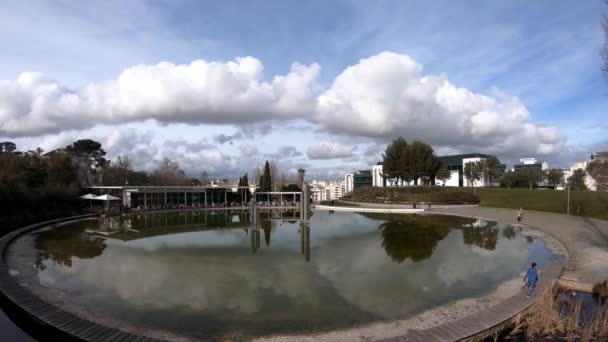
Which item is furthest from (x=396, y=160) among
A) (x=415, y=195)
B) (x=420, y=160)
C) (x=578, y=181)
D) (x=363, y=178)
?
(x=363, y=178)

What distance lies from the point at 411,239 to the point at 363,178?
93094 millimetres

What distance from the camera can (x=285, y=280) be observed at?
1151 centimetres

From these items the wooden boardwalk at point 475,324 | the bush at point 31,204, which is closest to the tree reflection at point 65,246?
the bush at point 31,204

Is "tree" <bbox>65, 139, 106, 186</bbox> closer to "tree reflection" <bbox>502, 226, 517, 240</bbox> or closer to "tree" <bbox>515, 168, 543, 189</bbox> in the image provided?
"tree reflection" <bbox>502, 226, 517, 240</bbox>

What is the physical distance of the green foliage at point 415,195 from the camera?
42.5 m

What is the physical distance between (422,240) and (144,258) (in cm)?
1455

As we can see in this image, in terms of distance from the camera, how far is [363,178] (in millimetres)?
111812

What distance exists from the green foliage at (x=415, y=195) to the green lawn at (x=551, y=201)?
239 cm

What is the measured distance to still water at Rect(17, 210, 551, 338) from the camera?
334 inches

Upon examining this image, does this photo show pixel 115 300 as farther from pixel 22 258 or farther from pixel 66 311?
pixel 22 258

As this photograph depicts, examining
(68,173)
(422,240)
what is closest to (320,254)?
(422,240)

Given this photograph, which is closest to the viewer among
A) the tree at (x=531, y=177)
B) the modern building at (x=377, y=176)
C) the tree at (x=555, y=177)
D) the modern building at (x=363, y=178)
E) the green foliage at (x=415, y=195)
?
the green foliage at (x=415, y=195)

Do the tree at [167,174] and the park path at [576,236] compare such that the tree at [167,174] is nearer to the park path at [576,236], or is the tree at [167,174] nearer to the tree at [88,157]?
the tree at [88,157]

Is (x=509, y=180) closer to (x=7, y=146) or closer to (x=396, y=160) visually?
(x=396, y=160)
